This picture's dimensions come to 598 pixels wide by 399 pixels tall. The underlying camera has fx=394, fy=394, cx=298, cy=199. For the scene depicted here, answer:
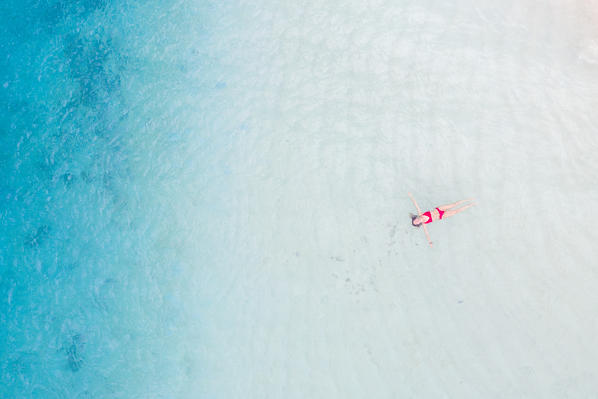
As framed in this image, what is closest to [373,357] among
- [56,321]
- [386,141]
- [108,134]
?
[386,141]

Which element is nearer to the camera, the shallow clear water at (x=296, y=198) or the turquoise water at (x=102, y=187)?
the shallow clear water at (x=296, y=198)

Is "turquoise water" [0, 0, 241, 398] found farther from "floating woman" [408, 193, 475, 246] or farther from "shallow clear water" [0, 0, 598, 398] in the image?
"floating woman" [408, 193, 475, 246]

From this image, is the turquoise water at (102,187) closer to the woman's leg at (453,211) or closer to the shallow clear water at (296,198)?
the shallow clear water at (296,198)

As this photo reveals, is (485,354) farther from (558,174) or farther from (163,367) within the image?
(163,367)

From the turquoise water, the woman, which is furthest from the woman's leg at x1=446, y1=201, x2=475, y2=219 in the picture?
the turquoise water

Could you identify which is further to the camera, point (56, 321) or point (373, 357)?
point (56, 321)

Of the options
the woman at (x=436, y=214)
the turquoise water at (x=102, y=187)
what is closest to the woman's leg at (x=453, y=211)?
the woman at (x=436, y=214)

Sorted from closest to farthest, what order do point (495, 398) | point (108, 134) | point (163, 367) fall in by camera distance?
point (495, 398) → point (163, 367) → point (108, 134)
